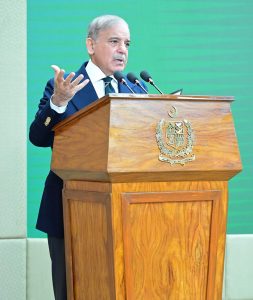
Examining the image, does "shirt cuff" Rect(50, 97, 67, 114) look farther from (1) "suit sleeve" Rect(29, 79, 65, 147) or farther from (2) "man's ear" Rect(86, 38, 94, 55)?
(2) "man's ear" Rect(86, 38, 94, 55)

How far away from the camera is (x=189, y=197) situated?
2.19 metres

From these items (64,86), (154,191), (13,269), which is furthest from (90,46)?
(13,269)

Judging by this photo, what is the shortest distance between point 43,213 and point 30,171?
103 cm

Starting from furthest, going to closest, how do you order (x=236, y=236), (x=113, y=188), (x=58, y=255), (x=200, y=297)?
(x=236, y=236) < (x=58, y=255) < (x=200, y=297) < (x=113, y=188)

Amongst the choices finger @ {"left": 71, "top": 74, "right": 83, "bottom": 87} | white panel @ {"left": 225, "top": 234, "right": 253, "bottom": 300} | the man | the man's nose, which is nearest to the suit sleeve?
the man

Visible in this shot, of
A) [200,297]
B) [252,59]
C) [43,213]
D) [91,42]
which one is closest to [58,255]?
[43,213]

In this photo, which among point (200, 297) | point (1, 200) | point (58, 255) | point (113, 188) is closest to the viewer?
point (113, 188)

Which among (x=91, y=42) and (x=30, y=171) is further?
(x=30, y=171)

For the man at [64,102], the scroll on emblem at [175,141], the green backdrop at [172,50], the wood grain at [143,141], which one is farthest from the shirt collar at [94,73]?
the green backdrop at [172,50]

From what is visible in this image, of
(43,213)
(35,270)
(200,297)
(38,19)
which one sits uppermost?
(38,19)

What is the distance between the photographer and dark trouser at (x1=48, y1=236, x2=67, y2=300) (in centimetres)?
261

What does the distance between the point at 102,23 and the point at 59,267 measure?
100 centimetres

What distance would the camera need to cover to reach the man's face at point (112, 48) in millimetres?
2701

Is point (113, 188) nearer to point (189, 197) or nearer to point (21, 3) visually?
point (189, 197)
